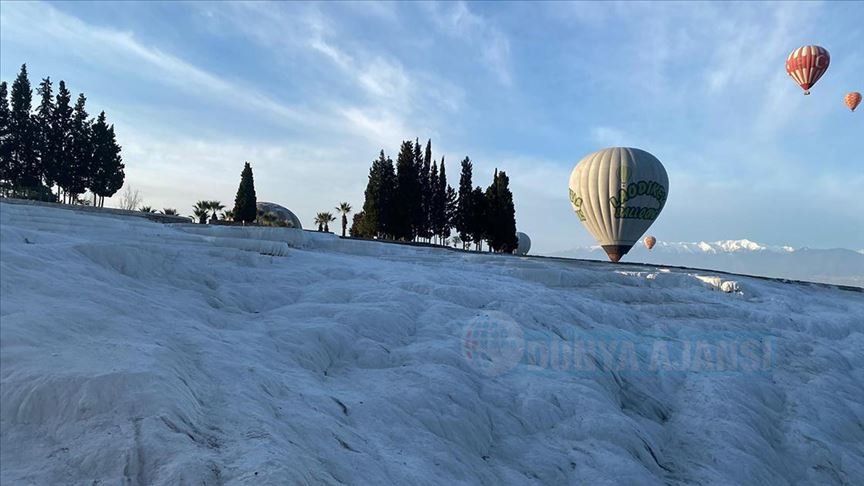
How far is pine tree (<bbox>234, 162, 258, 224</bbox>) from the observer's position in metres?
60.8

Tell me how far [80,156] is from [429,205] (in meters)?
40.4

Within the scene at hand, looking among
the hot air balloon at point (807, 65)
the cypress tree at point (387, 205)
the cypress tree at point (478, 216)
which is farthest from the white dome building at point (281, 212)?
the hot air balloon at point (807, 65)

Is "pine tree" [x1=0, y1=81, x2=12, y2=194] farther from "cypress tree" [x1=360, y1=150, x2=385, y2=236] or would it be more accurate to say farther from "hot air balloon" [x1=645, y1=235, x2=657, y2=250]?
"hot air balloon" [x1=645, y1=235, x2=657, y2=250]

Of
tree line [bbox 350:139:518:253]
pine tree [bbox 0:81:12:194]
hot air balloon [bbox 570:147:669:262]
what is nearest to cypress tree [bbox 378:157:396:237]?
tree line [bbox 350:139:518:253]

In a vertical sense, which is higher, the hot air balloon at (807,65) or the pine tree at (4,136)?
the hot air balloon at (807,65)

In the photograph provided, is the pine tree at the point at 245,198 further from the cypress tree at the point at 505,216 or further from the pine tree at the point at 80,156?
the cypress tree at the point at 505,216

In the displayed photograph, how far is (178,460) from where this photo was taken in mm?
6637

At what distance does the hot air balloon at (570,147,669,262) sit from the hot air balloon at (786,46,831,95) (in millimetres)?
13452

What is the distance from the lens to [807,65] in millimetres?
46031

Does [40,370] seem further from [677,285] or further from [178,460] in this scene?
[677,285]

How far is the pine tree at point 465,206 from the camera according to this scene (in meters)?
71.9

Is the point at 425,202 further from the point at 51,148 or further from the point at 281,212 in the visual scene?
the point at 51,148

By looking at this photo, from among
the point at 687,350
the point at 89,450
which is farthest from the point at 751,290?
the point at 89,450

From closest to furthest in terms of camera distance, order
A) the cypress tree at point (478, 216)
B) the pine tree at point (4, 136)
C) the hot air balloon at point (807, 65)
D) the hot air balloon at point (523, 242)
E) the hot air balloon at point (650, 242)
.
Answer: the hot air balloon at point (807, 65)
the pine tree at point (4, 136)
the cypress tree at point (478, 216)
the hot air balloon at point (650, 242)
the hot air balloon at point (523, 242)
